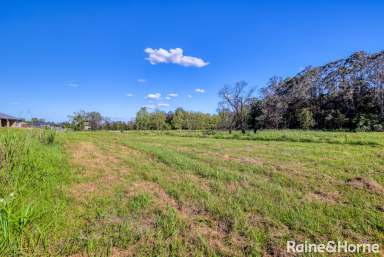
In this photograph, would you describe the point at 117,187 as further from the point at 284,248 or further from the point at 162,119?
the point at 162,119

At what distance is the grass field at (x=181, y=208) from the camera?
2.37 meters

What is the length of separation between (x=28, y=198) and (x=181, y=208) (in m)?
2.29

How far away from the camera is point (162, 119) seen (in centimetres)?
6134

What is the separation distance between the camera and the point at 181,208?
329cm

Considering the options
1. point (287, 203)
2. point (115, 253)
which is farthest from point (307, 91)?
point (115, 253)

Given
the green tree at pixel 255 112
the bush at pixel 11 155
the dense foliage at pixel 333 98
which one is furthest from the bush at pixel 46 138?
the green tree at pixel 255 112

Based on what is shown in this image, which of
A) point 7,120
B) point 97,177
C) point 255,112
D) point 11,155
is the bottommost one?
point 97,177

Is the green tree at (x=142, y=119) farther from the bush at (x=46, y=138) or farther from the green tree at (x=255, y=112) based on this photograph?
the bush at (x=46, y=138)

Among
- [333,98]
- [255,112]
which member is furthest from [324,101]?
[255,112]

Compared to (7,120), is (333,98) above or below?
above

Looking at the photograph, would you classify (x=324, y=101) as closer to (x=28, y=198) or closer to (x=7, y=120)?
(x=28, y=198)

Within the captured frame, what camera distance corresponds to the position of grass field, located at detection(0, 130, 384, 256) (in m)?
2.37

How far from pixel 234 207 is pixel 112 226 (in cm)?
174

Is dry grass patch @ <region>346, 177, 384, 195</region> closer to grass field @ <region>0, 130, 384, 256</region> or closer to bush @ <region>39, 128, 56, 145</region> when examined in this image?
grass field @ <region>0, 130, 384, 256</region>
